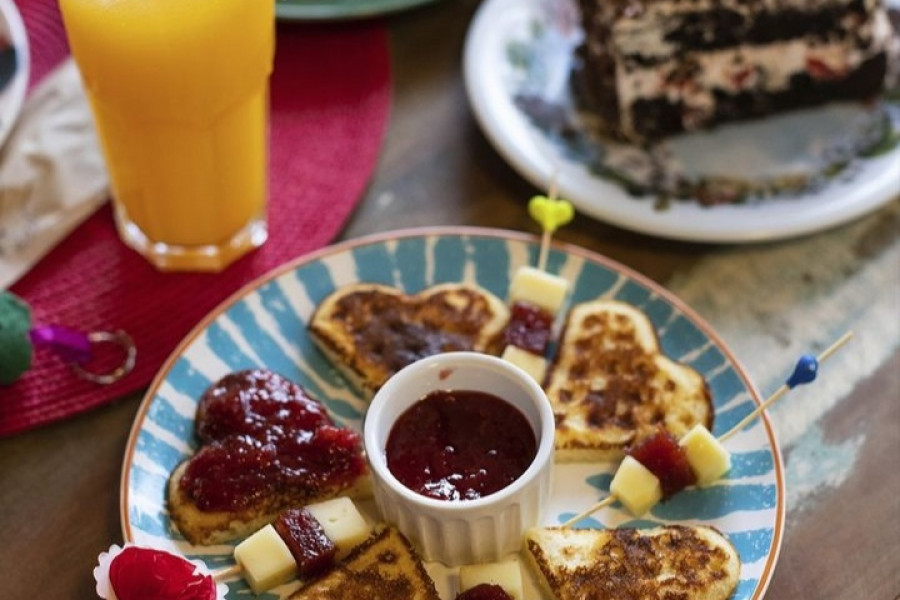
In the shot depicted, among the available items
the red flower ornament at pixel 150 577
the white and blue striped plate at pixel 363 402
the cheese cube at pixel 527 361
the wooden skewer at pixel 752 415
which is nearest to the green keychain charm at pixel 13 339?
the white and blue striped plate at pixel 363 402

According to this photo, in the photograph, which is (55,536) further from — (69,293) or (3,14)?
(3,14)

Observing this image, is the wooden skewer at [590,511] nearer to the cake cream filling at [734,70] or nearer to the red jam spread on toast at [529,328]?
the red jam spread on toast at [529,328]

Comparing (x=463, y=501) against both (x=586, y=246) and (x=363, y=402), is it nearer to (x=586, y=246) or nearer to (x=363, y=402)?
(x=363, y=402)

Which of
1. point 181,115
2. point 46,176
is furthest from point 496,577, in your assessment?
point 46,176

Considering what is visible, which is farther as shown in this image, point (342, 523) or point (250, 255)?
point (250, 255)

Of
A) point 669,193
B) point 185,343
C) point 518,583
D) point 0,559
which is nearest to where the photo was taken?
point 518,583

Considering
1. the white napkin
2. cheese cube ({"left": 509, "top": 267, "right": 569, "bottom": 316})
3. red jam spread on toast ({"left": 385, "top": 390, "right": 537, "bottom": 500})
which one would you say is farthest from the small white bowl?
the white napkin

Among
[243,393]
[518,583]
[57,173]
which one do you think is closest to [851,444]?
[518,583]
